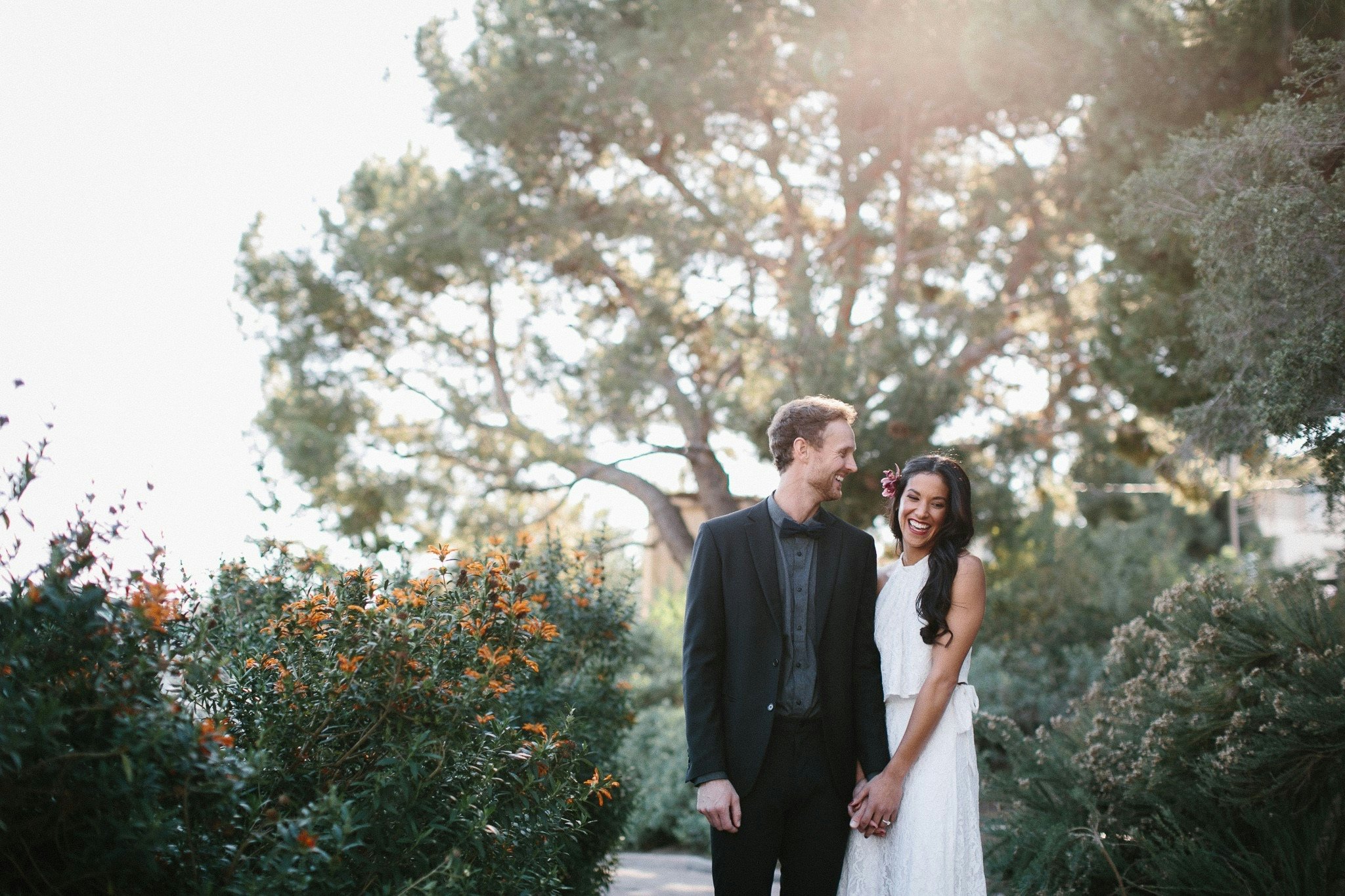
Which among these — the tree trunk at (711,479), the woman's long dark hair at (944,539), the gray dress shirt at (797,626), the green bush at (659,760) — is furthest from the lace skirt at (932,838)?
the tree trunk at (711,479)

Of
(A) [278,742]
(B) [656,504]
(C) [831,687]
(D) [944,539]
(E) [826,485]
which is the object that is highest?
(B) [656,504]

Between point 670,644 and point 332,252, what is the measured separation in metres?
5.99

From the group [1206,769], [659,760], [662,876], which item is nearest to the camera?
[1206,769]

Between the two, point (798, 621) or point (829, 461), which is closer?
point (798, 621)

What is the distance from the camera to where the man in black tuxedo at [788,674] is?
327 centimetres

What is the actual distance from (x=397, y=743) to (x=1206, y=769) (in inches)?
134

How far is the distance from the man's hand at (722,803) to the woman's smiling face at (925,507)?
971 mm

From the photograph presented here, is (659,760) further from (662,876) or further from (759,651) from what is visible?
(759,651)

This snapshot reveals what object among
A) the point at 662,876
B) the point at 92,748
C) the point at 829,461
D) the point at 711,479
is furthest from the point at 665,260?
the point at 92,748

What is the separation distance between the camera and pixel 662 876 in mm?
7027

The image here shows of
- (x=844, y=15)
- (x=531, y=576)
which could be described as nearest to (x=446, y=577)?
(x=531, y=576)

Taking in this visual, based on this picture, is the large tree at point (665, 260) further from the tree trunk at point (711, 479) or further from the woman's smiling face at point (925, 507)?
the woman's smiling face at point (925, 507)

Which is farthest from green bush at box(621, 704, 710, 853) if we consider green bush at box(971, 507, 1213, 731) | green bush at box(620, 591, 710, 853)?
green bush at box(971, 507, 1213, 731)

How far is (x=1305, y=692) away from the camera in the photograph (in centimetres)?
450
